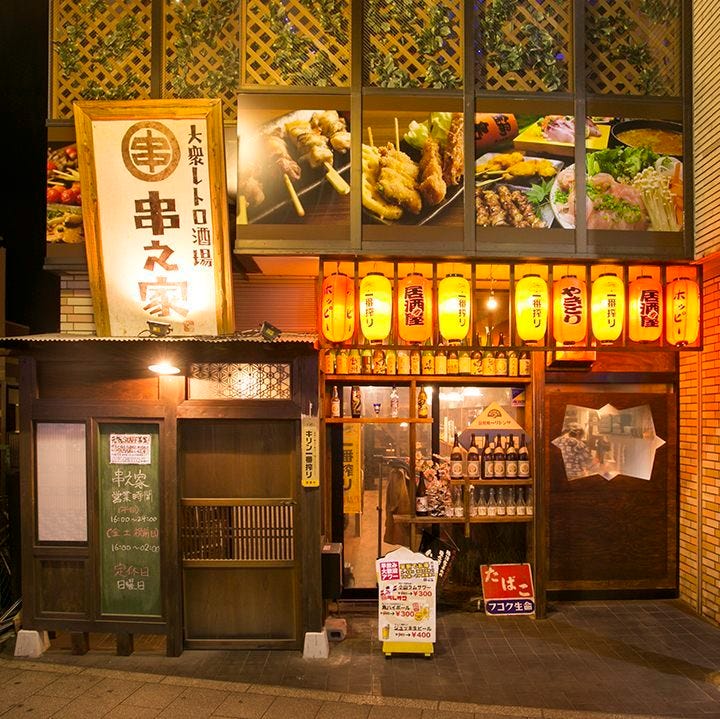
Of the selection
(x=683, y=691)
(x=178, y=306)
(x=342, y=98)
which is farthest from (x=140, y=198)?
(x=683, y=691)

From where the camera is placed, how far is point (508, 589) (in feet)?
30.0

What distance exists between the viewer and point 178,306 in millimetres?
8148

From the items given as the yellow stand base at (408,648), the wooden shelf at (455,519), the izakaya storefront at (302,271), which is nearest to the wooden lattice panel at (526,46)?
the izakaya storefront at (302,271)

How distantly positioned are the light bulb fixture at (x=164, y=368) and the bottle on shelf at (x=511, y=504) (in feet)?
20.0

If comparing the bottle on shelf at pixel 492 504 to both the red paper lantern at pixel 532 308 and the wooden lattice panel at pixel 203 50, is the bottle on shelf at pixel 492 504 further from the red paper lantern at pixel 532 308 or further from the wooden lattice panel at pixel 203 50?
the wooden lattice panel at pixel 203 50

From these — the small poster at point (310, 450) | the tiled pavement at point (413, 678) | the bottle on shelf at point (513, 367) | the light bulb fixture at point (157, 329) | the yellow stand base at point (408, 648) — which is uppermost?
the light bulb fixture at point (157, 329)

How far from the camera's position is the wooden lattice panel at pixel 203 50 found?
28.8 feet

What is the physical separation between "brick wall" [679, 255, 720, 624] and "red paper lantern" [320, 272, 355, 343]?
5.72 meters

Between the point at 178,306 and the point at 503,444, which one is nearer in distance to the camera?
the point at 178,306

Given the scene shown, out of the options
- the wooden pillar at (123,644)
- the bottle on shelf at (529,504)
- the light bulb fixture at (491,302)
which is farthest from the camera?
the light bulb fixture at (491,302)

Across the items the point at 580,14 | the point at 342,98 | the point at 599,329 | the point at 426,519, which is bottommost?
the point at 426,519

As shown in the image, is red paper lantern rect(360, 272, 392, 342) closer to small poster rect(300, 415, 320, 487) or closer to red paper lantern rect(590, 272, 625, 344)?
small poster rect(300, 415, 320, 487)

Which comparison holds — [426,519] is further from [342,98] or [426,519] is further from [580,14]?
[580,14]

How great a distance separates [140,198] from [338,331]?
11.7 feet
